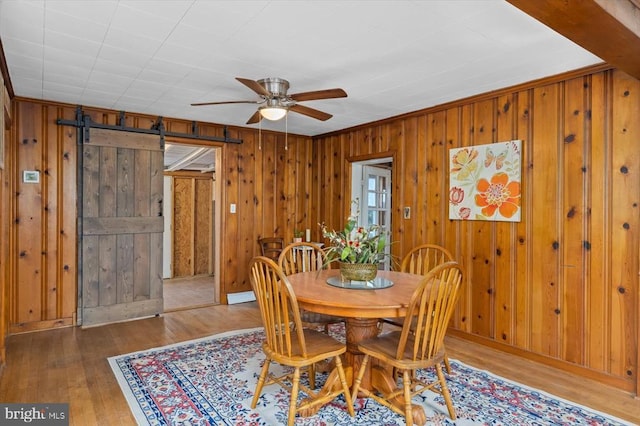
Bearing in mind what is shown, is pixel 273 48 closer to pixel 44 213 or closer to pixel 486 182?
pixel 486 182

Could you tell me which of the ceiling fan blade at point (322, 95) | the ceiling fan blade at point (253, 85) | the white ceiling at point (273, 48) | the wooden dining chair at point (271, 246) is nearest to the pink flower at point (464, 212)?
the white ceiling at point (273, 48)

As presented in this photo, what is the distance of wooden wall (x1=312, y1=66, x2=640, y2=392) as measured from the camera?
9.03 feet

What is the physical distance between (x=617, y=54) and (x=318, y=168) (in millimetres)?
4037

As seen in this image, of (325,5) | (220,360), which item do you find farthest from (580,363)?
(325,5)

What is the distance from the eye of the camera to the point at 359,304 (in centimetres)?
216

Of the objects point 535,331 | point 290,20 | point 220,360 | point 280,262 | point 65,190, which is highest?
point 290,20

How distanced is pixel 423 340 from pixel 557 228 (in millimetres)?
1751

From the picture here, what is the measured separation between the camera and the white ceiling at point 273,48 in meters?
2.11

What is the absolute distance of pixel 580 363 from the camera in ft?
9.64

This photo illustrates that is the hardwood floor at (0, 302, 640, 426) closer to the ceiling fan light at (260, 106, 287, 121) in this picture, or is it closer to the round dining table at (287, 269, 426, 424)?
the round dining table at (287, 269, 426, 424)

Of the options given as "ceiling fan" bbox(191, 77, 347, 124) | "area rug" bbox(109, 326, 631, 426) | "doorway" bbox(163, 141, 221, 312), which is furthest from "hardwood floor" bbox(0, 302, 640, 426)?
"doorway" bbox(163, 141, 221, 312)

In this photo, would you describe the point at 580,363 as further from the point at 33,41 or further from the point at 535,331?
the point at 33,41

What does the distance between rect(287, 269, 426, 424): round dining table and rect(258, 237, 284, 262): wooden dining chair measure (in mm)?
2288

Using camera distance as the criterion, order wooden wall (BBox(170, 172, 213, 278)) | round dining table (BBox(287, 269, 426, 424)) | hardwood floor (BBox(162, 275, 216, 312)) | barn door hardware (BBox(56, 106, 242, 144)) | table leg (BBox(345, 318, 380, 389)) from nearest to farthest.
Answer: round dining table (BBox(287, 269, 426, 424)), table leg (BBox(345, 318, 380, 389)), barn door hardware (BBox(56, 106, 242, 144)), hardwood floor (BBox(162, 275, 216, 312)), wooden wall (BBox(170, 172, 213, 278))
